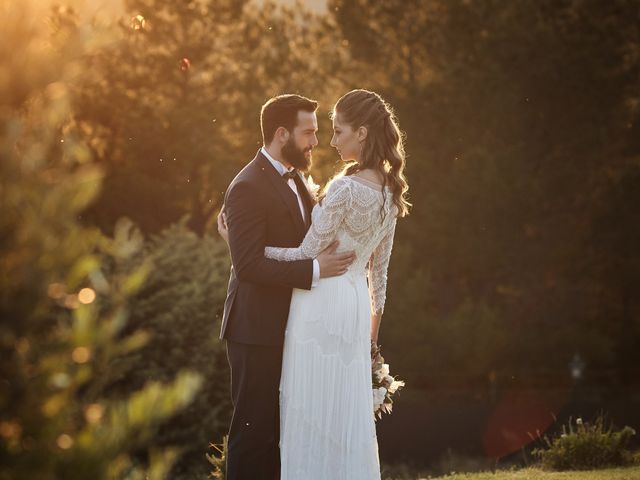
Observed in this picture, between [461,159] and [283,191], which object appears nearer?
[283,191]

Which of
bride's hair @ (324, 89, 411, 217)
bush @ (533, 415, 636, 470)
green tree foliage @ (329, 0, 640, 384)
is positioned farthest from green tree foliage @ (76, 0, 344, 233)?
bride's hair @ (324, 89, 411, 217)

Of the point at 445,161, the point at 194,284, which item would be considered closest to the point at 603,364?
the point at 445,161

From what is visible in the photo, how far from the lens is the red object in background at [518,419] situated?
18.1 m

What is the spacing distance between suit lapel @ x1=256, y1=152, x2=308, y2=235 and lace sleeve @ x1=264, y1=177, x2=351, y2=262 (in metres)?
0.17

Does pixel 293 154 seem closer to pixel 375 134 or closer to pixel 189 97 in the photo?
pixel 375 134

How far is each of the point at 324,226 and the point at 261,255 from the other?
364mm

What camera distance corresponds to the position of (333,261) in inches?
200

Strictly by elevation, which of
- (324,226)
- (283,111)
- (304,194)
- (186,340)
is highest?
(283,111)

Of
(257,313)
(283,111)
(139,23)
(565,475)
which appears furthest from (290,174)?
(565,475)

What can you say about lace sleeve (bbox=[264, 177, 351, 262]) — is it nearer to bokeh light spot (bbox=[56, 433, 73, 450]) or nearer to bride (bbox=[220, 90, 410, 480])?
bride (bbox=[220, 90, 410, 480])

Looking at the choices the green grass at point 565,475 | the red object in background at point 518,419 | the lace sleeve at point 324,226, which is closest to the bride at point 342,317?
the lace sleeve at point 324,226

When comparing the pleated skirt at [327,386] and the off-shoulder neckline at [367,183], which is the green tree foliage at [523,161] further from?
the off-shoulder neckline at [367,183]

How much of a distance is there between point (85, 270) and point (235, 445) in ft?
11.1

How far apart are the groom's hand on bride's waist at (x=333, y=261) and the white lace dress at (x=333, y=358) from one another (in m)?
0.04
